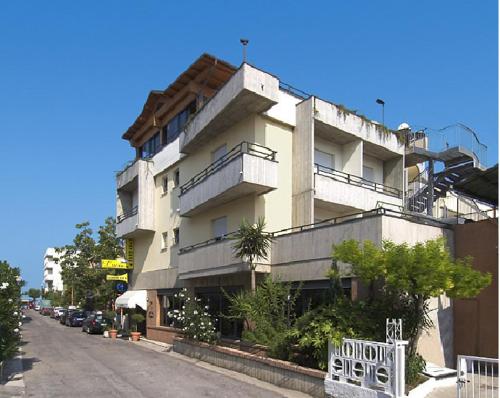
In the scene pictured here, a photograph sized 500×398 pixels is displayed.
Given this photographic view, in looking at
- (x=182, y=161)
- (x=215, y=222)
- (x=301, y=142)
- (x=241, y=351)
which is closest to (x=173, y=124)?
(x=182, y=161)

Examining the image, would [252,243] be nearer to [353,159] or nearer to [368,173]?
[353,159]

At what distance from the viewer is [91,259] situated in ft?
175

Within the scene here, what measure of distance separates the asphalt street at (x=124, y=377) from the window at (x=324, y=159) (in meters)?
9.83

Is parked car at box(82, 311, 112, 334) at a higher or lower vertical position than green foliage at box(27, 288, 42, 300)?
higher

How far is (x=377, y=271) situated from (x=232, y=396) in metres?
4.64

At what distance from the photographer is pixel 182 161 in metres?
27.7

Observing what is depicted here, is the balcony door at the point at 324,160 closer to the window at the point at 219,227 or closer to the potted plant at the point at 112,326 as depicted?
the window at the point at 219,227

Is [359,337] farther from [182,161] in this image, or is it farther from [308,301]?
[182,161]

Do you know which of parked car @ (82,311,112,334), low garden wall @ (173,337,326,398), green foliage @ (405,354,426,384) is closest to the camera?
green foliage @ (405,354,426,384)

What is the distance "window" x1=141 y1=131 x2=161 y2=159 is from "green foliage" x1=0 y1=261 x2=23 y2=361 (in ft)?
52.0

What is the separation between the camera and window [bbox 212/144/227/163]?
77.3 feet

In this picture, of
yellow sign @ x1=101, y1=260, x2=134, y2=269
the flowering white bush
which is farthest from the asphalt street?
yellow sign @ x1=101, y1=260, x2=134, y2=269

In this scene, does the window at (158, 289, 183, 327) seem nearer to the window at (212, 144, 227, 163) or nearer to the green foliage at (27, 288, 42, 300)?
the window at (212, 144, 227, 163)

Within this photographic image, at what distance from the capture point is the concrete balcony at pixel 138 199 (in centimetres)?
3098
